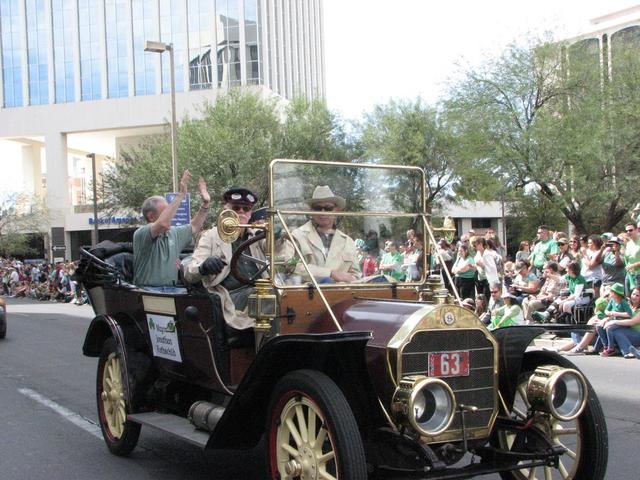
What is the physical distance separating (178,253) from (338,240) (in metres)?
2.00

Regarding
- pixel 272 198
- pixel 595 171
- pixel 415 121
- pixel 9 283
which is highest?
pixel 415 121

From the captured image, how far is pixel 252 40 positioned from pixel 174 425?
49934mm

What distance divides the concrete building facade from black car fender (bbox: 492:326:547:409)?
4773 cm

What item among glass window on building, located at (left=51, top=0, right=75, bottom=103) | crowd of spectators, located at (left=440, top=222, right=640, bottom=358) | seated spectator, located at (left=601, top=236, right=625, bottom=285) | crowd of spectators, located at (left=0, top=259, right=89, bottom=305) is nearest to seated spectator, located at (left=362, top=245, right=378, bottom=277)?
crowd of spectators, located at (left=440, top=222, right=640, bottom=358)

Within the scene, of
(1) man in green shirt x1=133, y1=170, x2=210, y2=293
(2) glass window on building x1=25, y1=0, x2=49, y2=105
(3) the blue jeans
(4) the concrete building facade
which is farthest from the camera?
(2) glass window on building x1=25, y1=0, x2=49, y2=105

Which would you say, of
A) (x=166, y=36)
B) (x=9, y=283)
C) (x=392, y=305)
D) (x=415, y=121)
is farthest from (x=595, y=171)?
(x=166, y=36)

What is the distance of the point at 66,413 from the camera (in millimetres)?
7219

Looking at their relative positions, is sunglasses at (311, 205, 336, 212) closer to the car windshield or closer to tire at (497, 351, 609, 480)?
the car windshield

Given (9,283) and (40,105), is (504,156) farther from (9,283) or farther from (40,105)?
(40,105)

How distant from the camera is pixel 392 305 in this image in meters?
4.13

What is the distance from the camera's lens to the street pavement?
526cm

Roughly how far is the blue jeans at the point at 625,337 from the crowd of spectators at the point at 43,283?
808 inches

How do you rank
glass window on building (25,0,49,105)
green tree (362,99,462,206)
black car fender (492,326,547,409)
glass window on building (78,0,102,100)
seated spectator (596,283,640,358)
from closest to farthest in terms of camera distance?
black car fender (492,326,547,409)
seated spectator (596,283,640,358)
green tree (362,99,462,206)
glass window on building (78,0,102,100)
glass window on building (25,0,49,105)

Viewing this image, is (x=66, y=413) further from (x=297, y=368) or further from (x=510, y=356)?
(x=510, y=356)
